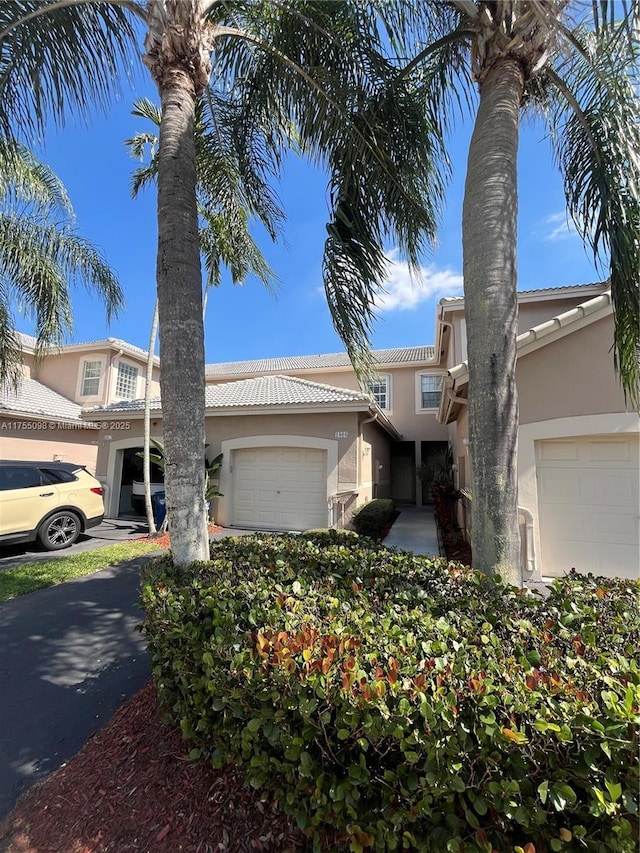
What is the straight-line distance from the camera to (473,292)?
3432 mm

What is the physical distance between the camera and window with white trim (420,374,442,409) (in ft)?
60.4

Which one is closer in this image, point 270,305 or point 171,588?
point 171,588

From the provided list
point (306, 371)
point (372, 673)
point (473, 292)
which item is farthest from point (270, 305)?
point (306, 371)

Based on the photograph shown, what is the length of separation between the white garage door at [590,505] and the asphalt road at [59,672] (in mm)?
7004

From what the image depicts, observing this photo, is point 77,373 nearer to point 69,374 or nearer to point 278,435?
point 69,374

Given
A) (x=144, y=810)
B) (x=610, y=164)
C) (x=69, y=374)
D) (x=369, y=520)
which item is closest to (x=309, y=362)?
(x=69, y=374)

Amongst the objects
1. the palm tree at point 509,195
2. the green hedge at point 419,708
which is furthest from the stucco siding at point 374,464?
the green hedge at point 419,708

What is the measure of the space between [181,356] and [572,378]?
6.84m

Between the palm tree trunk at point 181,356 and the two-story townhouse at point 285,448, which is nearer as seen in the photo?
the palm tree trunk at point 181,356

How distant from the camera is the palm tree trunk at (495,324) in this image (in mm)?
3295

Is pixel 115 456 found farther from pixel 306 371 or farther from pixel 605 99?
pixel 605 99

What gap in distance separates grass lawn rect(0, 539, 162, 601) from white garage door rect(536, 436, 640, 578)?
8.92 meters

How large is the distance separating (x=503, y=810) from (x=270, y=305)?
8018 mm

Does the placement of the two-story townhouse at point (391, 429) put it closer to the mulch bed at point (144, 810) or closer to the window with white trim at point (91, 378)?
the window with white trim at point (91, 378)
